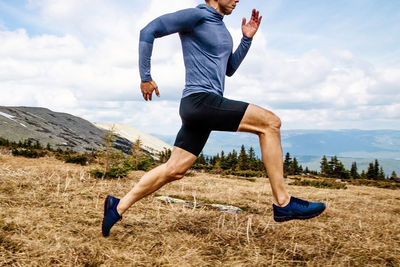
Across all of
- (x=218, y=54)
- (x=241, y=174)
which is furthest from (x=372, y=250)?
(x=241, y=174)

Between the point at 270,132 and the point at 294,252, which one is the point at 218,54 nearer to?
the point at 270,132

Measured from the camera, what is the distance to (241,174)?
27.7 metres

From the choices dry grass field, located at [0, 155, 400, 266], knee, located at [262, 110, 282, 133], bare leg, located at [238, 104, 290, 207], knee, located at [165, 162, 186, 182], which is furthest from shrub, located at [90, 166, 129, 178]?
knee, located at [262, 110, 282, 133]

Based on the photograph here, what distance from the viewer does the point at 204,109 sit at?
3.17 metres

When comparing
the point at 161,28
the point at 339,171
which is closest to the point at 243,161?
the point at 339,171

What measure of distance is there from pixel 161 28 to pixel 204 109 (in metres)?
1.04

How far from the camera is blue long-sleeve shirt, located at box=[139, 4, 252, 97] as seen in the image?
3.30 m

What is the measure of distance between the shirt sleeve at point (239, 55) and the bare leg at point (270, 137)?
44.4 inches

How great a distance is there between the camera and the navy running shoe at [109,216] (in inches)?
128

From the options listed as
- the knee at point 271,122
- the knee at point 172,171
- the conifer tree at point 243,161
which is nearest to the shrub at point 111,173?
the knee at point 172,171

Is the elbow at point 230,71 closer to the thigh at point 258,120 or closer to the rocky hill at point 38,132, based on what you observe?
Result: the thigh at point 258,120

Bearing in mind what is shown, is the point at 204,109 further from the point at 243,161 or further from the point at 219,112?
the point at 243,161

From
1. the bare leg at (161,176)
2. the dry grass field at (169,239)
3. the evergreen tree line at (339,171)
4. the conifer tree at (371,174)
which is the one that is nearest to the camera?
the dry grass field at (169,239)

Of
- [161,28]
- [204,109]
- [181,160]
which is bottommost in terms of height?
[181,160]
